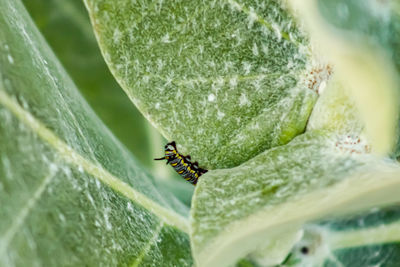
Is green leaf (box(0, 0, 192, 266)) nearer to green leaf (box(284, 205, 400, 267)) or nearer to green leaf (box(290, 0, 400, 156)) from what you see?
green leaf (box(284, 205, 400, 267))

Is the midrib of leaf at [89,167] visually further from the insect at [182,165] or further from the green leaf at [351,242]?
the green leaf at [351,242]

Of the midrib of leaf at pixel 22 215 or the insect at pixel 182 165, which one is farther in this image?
the insect at pixel 182 165

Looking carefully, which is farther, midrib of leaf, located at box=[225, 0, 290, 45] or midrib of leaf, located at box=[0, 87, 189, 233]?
→ midrib of leaf, located at box=[225, 0, 290, 45]

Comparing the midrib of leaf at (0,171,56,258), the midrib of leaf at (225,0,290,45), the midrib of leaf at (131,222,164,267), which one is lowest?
the midrib of leaf at (0,171,56,258)

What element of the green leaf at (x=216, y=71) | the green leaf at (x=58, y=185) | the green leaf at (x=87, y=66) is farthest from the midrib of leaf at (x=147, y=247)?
the green leaf at (x=87, y=66)

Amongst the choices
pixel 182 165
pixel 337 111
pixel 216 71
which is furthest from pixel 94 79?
pixel 337 111

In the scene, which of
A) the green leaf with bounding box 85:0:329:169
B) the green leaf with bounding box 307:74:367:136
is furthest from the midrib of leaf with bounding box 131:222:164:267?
the green leaf with bounding box 307:74:367:136

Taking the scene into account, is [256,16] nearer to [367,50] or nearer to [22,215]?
[367,50]
